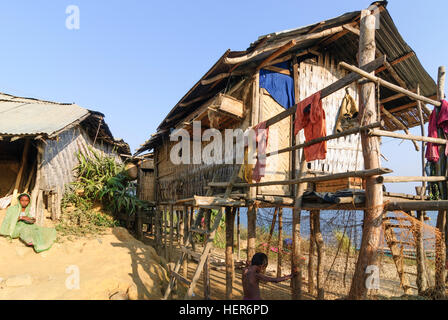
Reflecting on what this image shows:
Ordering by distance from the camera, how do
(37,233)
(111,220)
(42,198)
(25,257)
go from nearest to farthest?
(25,257), (37,233), (42,198), (111,220)

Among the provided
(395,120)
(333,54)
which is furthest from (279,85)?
(395,120)

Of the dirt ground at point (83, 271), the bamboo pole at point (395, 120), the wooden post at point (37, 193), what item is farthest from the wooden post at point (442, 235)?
the wooden post at point (37, 193)

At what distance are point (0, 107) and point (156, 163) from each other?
7629 mm

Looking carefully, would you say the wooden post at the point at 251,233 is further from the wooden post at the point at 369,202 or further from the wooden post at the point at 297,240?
the wooden post at the point at 369,202

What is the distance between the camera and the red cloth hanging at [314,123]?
14.9ft

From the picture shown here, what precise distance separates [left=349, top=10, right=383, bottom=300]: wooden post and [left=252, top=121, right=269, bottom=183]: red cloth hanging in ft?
7.20

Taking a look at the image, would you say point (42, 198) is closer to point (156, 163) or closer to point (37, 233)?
point (37, 233)

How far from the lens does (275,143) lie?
751 centimetres

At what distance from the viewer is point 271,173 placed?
7.22 m

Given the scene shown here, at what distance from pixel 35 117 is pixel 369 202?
41.4 ft

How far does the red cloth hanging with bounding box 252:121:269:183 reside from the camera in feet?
18.9

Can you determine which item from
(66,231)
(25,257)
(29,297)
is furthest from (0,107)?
(29,297)

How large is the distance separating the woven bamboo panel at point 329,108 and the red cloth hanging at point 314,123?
2856 millimetres

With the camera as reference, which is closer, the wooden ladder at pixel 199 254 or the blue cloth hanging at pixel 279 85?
the wooden ladder at pixel 199 254
